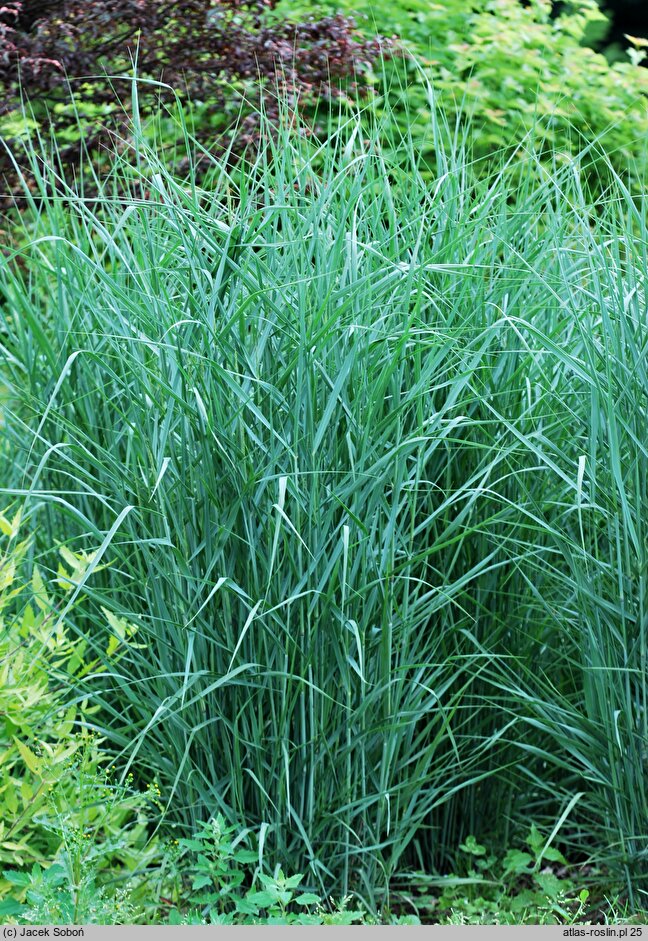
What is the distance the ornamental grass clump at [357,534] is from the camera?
2.10 metres

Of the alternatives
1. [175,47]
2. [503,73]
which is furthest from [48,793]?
[503,73]

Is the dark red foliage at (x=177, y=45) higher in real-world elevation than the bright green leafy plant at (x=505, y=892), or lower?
higher

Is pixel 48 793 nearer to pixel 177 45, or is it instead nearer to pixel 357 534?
pixel 357 534

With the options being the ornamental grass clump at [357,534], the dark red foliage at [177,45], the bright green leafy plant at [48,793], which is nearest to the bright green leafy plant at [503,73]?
the dark red foliage at [177,45]

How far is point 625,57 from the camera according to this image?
12805 mm

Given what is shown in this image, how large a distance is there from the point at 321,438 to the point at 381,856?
966 mm

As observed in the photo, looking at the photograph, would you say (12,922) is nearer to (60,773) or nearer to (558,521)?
(60,773)

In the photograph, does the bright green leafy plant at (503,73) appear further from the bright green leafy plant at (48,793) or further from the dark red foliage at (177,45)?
the bright green leafy plant at (48,793)

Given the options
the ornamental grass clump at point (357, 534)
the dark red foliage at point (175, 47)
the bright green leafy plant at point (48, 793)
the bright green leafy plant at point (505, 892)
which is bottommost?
the bright green leafy plant at point (505, 892)

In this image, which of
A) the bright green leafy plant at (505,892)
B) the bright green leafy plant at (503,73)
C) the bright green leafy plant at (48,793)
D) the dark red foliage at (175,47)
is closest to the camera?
the bright green leafy plant at (48,793)

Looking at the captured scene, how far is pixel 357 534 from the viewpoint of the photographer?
2143mm

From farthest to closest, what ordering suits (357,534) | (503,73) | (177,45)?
(503,73), (177,45), (357,534)

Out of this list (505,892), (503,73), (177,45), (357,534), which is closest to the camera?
(357,534)

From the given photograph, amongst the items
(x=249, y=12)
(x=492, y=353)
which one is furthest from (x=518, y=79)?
(x=492, y=353)
